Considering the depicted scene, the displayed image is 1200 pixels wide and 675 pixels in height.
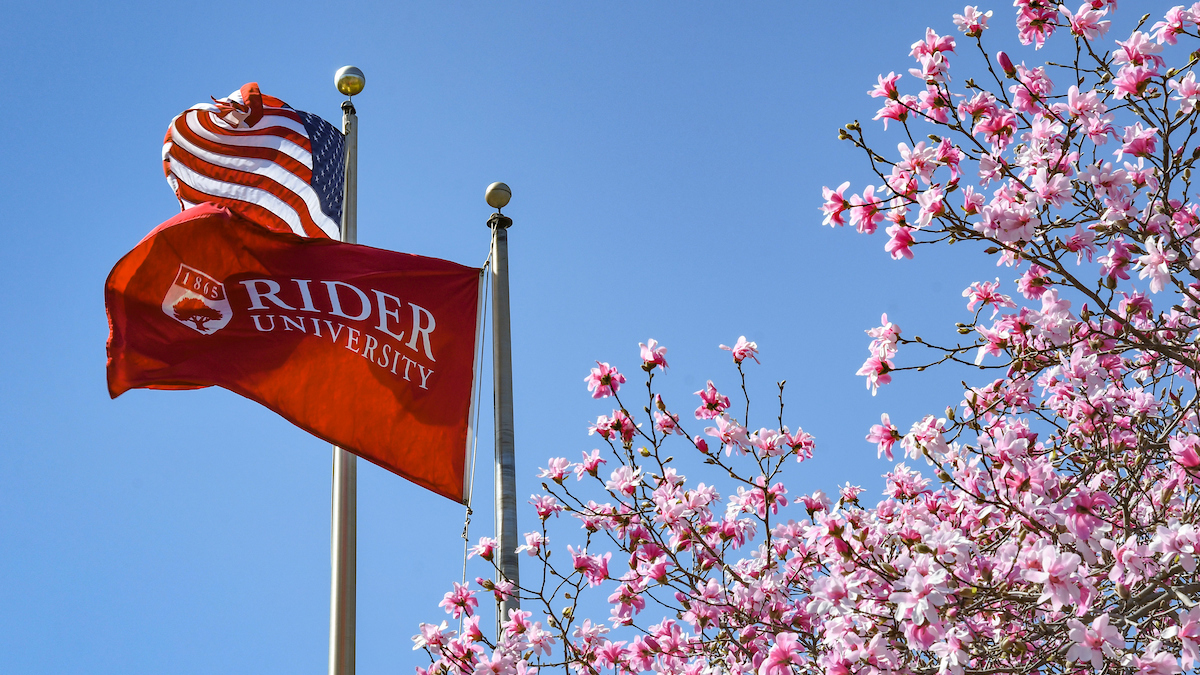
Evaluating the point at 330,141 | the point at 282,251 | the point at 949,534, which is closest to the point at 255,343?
the point at 282,251

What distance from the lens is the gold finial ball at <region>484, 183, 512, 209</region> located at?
718 cm

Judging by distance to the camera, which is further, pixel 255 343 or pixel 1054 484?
pixel 255 343

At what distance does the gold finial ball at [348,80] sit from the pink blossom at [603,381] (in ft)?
13.0

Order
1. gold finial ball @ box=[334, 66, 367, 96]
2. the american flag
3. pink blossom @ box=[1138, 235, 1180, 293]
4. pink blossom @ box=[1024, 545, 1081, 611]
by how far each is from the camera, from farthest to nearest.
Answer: gold finial ball @ box=[334, 66, 367, 96], the american flag, pink blossom @ box=[1138, 235, 1180, 293], pink blossom @ box=[1024, 545, 1081, 611]

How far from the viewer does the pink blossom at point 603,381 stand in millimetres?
5281

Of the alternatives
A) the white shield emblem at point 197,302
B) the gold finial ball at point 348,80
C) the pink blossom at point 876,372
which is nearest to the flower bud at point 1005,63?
the pink blossom at point 876,372

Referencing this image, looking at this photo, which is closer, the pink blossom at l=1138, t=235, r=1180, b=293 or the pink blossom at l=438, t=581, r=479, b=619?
the pink blossom at l=1138, t=235, r=1180, b=293

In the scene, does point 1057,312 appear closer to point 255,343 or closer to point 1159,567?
point 1159,567

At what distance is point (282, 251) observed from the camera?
614 centimetres

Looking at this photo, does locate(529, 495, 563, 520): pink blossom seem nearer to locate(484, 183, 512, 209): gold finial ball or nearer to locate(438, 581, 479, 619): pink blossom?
locate(438, 581, 479, 619): pink blossom

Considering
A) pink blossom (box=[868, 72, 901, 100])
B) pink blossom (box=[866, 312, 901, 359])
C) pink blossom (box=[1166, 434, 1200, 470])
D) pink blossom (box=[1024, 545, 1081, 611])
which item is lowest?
pink blossom (box=[1024, 545, 1081, 611])

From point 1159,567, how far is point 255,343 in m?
4.71

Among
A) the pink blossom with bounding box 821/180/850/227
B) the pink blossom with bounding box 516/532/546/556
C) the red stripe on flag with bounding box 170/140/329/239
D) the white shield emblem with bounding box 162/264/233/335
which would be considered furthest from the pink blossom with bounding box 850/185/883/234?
the red stripe on flag with bounding box 170/140/329/239

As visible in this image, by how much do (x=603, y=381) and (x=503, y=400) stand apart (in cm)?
141
